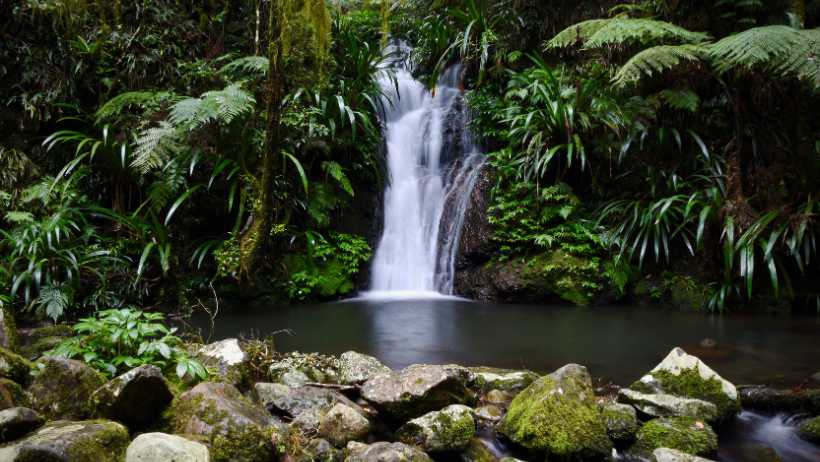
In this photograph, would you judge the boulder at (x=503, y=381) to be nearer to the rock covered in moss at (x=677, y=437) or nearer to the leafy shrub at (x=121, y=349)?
the rock covered in moss at (x=677, y=437)

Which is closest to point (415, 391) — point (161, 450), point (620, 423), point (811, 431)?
point (620, 423)

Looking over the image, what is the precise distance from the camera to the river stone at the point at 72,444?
1694 millimetres

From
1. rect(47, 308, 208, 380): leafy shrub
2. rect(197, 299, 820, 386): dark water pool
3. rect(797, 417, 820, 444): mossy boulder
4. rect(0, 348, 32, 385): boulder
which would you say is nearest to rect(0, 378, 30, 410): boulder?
rect(0, 348, 32, 385): boulder

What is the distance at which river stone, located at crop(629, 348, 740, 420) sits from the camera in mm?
2730

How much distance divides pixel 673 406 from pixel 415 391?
1.28 m

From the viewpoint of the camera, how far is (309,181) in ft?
20.9

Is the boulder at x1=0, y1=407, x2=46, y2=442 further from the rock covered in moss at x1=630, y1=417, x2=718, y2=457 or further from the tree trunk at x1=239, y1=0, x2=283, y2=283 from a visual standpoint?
the tree trunk at x1=239, y1=0, x2=283, y2=283

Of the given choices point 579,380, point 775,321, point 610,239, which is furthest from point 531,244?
point 579,380

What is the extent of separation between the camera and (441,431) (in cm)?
231

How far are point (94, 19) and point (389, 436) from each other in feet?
22.1

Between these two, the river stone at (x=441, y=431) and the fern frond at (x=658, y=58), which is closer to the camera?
the river stone at (x=441, y=431)

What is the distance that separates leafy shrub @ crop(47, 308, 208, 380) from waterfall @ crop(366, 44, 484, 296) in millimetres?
4037

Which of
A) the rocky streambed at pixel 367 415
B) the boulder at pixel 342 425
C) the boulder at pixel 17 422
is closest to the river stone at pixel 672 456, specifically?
the rocky streambed at pixel 367 415

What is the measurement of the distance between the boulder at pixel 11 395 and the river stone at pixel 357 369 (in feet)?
4.93
